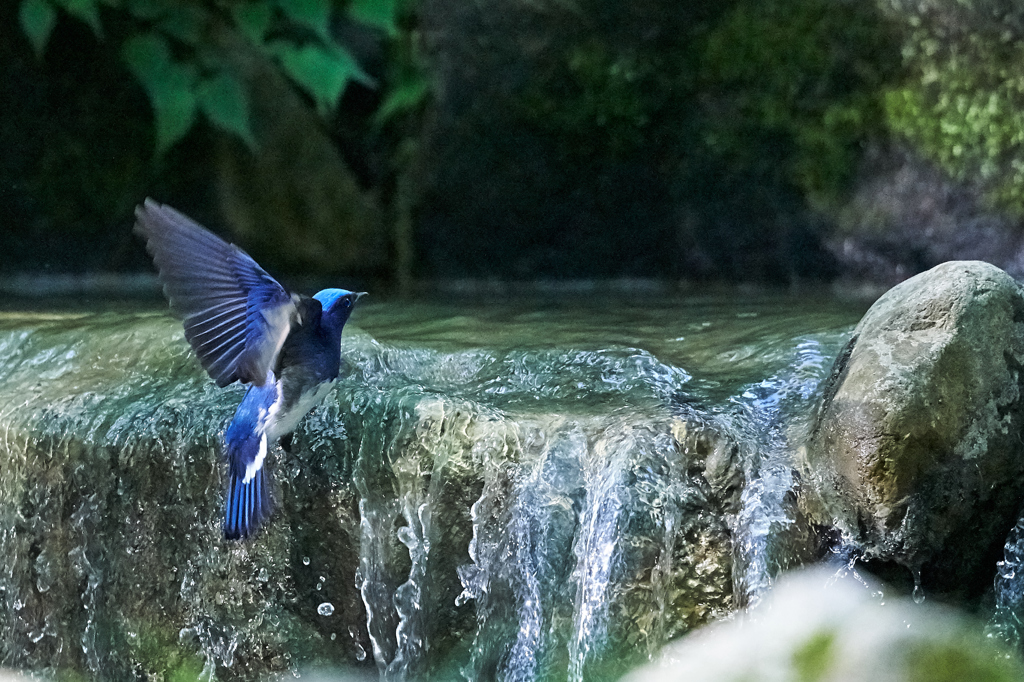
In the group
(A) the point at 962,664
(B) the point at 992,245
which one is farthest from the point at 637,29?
(A) the point at 962,664

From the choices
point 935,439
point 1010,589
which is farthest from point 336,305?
point 1010,589

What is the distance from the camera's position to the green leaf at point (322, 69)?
17.5ft

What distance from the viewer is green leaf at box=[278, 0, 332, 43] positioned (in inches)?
211

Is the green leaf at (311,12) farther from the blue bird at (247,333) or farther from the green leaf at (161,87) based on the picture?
the blue bird at (247,333)

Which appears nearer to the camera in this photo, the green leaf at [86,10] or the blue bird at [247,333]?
the blue bird at [247,333]

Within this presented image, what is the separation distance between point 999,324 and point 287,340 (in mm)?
1571

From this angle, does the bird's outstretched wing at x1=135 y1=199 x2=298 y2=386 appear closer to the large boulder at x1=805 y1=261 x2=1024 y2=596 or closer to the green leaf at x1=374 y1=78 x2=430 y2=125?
the large boulder at x1=805 y1=261 x2=1024 y2=596

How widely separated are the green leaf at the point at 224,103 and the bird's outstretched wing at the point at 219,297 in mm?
3193

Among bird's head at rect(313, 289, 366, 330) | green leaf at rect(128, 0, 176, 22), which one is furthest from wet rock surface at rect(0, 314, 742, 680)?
green leaf at rect(128, 0, 176, 22)

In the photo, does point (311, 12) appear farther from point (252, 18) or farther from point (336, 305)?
point (336, 305)

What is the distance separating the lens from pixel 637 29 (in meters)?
4.82

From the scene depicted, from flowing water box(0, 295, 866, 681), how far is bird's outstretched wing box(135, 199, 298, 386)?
503 millimetres

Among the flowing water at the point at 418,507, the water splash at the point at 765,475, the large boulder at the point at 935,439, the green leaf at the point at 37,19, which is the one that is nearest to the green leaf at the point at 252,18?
the green leaf at the point at 37,19

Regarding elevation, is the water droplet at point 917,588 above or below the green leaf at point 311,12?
below
